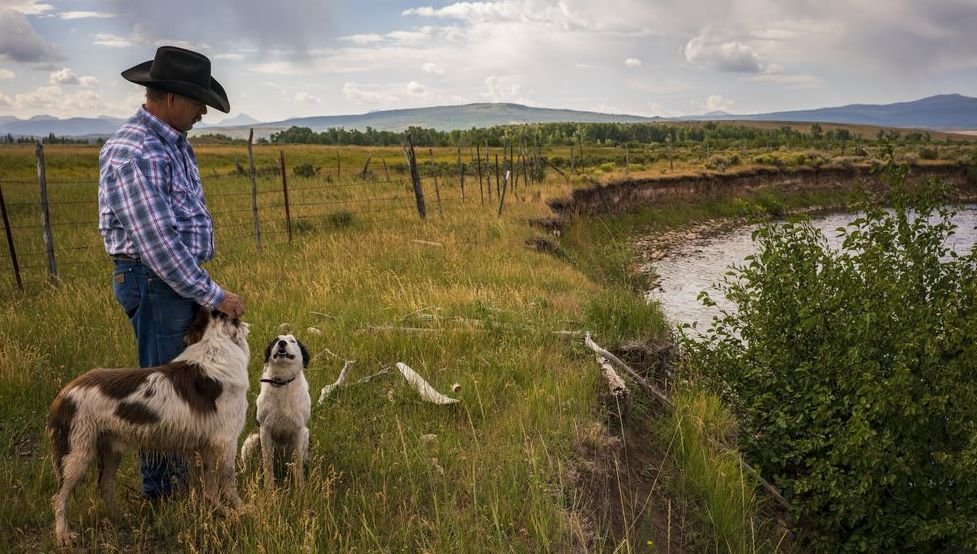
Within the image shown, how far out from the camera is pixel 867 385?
247 inches

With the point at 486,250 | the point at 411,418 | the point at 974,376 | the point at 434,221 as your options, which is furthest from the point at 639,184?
the point at 411,418

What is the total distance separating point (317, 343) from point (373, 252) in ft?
16.7

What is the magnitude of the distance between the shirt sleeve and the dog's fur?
2.98ft

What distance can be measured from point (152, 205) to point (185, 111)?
639 millimetres

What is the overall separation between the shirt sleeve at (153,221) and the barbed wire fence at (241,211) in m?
6.99

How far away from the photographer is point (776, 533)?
6086 millimetres

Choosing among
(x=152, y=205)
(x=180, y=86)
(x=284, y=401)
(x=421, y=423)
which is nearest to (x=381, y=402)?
(x=421, y=423)

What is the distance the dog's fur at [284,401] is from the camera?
4375 millimetres

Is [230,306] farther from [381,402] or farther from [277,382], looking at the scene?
[381,402]

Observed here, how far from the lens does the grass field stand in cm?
383

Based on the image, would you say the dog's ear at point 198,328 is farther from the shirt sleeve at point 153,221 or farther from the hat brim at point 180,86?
the hat brim at point 180,86

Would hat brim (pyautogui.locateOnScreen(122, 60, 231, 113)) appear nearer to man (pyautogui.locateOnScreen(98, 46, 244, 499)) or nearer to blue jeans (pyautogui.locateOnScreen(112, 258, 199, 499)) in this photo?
man (pyautogui.locateOnScreen(98, 46, 244, 499))

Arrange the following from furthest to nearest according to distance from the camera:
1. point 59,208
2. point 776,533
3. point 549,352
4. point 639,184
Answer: point 639,184
point 59,208
point 549,352
point 776,533

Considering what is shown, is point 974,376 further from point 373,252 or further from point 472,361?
point 373,252
